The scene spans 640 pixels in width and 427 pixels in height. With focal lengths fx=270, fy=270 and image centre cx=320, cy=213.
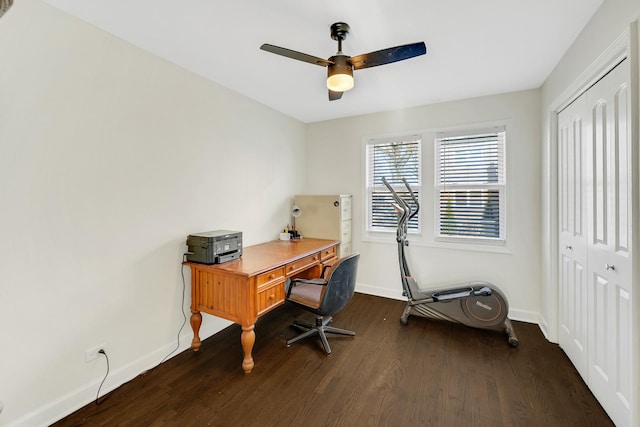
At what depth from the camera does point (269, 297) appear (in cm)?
226

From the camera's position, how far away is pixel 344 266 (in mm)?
2281

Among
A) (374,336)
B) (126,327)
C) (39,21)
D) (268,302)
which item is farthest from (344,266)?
(39,21)

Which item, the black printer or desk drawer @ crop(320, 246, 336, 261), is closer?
the black printer

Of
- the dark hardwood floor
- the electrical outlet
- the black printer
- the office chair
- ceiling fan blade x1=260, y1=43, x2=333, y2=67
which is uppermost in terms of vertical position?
ceiling fan blade x1=260, y1=43, x2=333, y2=67

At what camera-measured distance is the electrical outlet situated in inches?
70.7

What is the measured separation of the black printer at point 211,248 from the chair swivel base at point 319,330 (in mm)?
966

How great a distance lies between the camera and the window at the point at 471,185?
3.05m

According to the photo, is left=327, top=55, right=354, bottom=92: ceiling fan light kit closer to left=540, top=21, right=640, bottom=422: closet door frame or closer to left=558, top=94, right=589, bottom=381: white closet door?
left=540, top=21, right=640, bottom=422: closet door frame

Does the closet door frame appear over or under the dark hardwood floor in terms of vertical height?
over

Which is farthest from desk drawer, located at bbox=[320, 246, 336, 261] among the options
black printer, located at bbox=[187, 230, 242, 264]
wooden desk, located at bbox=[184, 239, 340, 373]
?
black printer, located at bbox=[187, 230, 242, 264]

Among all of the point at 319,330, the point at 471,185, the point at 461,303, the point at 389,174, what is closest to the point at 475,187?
the point at 471,185

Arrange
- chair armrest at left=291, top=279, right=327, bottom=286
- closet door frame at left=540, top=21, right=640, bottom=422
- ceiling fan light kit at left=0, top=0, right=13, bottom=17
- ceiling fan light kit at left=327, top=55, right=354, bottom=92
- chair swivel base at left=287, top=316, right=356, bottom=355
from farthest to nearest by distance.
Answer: chair swivel base at left=287, top=316, right=356, bottom=355
chair armrest at left=291, top=279, right=327, bottom=286
ceiling fan light kit at left=327, top=55, right=354, bottom=92
closet door frame at left=540, top=21, right=640, bottom=422
ceiling fan light kit at left=0, top=0, right=13, bottom=17

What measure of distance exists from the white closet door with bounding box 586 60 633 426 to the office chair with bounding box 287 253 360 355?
1.61 m

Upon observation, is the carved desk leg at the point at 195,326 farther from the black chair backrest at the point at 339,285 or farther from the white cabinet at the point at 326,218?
the white cabinet at the point at 326,218
